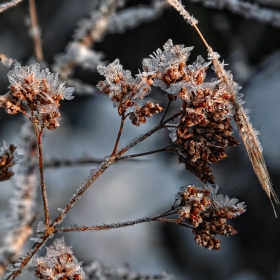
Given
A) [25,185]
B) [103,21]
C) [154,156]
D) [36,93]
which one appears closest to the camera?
[36,93]

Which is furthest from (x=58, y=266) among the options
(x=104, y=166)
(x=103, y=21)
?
(x=103, y=21)

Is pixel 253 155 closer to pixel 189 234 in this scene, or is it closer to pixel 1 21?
pixel 189 234

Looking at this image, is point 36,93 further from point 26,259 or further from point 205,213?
point 205,213

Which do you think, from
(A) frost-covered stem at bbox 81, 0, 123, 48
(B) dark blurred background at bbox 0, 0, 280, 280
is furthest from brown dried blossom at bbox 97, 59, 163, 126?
(B) dark blurred background at bbox 0, 0, 280, 280

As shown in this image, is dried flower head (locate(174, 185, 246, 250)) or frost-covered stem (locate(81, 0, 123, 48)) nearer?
dried flower head (locate(174, 185, 246, 250))

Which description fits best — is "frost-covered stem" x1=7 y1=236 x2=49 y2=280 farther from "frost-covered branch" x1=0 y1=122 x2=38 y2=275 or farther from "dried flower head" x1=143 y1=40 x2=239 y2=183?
"frost-covered branch" x1=0 y1=122 x2=38 y2=275

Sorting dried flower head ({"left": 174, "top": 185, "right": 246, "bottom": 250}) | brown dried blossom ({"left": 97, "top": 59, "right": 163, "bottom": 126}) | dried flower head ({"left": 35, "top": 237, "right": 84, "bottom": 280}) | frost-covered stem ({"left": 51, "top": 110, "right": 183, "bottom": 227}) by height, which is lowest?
dried flower head ({"left": 35, "top": 237, "right": 84, "bottom": 280})

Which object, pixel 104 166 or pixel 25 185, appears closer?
pixel 104 166
